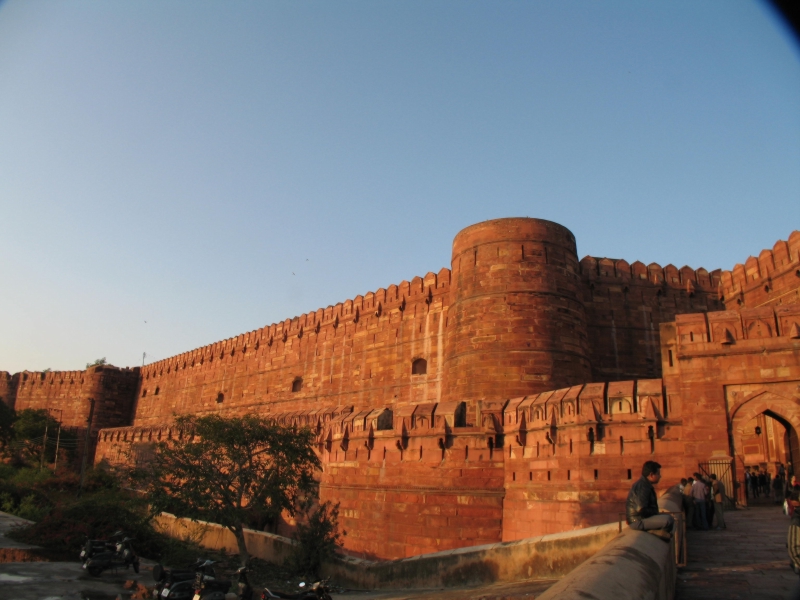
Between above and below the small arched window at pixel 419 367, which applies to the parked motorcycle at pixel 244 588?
below

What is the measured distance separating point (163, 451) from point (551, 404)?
710 centimetres

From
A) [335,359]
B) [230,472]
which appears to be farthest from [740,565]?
[335,359]

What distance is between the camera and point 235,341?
31031 millimetres

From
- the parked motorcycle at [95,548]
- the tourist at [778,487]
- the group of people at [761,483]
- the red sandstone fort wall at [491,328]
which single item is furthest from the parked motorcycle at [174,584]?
the group of people at [761,483]

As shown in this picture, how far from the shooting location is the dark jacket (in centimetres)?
445

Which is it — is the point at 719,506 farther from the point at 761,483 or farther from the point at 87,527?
the point at 87,527

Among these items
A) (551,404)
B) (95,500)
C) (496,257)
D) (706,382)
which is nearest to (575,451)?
(551,404)

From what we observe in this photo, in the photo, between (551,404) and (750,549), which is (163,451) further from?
(750,549)

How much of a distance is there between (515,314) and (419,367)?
18.8ft

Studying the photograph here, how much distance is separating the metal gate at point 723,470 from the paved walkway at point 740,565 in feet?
3.70

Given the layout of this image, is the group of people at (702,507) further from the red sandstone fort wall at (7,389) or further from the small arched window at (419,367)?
the red sandstone fort wall at (7,389)

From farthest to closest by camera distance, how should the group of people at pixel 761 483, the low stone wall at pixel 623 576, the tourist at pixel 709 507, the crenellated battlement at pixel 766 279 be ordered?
the crenellated battlement at pixel 766 279 < the group of people at pixel 761 483 < the tourist at pixel 709 507 < the low stone wall at pixel 623 576

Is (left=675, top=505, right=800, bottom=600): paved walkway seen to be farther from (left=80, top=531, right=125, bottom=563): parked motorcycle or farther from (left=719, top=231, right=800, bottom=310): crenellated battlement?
(left=719, top=231, right=800, bottom=310): crenellated battlement

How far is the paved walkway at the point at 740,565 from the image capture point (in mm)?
4202
